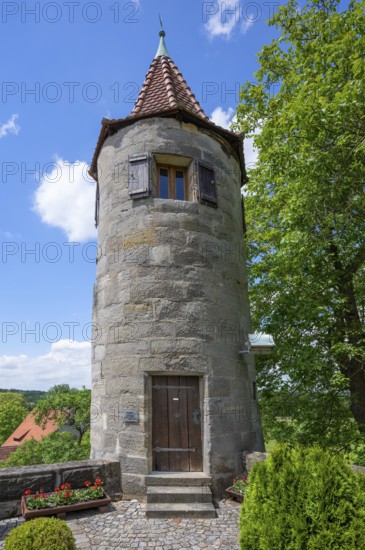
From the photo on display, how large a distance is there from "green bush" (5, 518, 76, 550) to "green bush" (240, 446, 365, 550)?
1720 millimetres

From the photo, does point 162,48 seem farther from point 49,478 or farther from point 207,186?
point 49,478

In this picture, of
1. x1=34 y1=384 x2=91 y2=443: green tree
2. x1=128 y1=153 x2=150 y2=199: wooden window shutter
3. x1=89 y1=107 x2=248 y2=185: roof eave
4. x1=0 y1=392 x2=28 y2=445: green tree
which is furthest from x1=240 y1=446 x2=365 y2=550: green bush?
x1=0 y1=392 x2=28 y2=445: green tree

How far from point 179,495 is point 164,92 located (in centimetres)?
805

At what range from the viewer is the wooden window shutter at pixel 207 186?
23.2ft

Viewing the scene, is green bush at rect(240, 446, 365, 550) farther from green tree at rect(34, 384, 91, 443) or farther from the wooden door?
green tree at rect(34, 384, 91, 443)

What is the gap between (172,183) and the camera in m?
7.31

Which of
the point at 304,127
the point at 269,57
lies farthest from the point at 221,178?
the point at 269,57

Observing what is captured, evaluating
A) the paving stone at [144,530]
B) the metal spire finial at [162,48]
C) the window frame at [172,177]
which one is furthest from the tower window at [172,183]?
the paving stone at [144,530]

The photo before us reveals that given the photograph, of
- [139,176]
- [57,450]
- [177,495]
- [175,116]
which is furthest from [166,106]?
[57,450]

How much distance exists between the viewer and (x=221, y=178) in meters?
7.61

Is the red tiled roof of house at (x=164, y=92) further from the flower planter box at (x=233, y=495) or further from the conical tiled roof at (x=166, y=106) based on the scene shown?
the flower planter box at (x=233, y=495)

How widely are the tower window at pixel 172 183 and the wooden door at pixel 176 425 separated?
3539 mm

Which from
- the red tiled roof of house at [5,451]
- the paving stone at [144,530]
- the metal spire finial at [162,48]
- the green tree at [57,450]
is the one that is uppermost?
the metal spire finial at [162,48]

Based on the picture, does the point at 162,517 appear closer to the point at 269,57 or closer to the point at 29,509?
the point at 29,509
